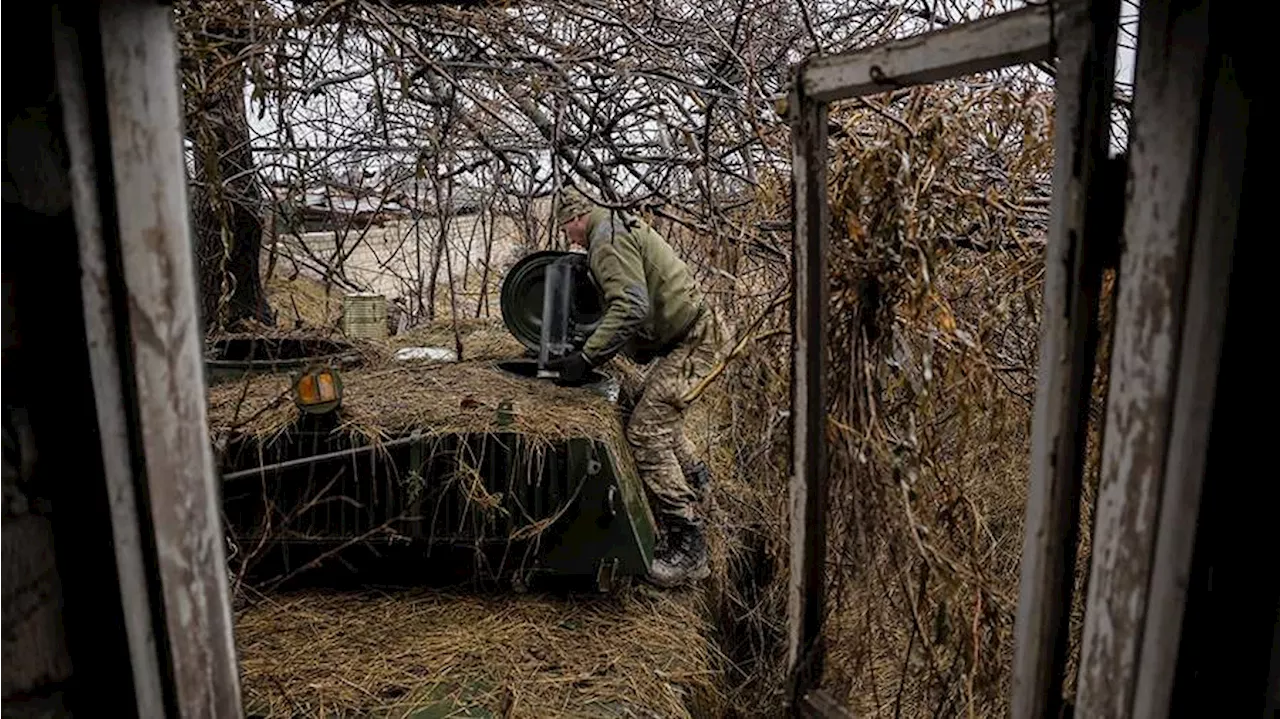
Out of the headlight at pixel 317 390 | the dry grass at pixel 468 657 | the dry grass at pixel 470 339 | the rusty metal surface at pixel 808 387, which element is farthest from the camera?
the dry grass at pixel 470 339

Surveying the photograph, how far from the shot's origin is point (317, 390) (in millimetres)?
3623

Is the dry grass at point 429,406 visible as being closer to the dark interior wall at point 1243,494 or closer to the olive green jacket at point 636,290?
the olive green jacket at point 636,290

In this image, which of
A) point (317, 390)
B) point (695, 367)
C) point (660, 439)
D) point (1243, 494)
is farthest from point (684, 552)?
point (1243, 494)

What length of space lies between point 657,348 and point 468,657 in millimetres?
Result: 2140

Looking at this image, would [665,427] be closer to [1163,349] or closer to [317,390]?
[317,390]

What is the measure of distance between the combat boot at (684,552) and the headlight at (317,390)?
2.09 metres

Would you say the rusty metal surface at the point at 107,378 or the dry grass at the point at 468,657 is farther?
the dry grass at the point at 468,657

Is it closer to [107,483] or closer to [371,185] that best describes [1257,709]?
[107,483]

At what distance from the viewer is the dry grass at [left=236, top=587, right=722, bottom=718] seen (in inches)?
137

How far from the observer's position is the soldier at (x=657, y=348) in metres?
4.64

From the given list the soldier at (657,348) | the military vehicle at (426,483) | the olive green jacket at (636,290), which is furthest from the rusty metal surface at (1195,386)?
the soldier at (657,348)

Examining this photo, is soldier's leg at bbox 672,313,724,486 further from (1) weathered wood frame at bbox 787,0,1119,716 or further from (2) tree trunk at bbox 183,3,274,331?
(1) weathered wood frame at bbox 787,0,1119,716

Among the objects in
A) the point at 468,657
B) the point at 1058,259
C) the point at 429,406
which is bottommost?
the point at 468,657

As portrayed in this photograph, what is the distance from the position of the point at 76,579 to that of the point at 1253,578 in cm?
140
